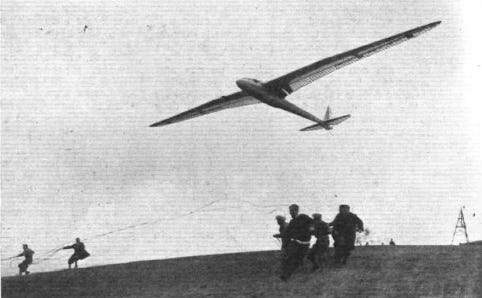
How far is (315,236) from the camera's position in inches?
648

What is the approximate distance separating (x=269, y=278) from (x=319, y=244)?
150 centimetres

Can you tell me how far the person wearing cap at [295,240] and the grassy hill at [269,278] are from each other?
0.99ft

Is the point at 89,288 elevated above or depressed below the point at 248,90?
below

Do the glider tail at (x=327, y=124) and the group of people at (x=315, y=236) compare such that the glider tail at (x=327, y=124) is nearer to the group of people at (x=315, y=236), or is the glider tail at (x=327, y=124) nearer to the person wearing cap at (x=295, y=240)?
the group of people at (x=315, y=236)

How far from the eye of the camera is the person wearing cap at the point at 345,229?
1630 centimetres

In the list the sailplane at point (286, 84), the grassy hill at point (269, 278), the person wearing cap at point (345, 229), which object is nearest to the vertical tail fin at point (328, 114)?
the sailplane at point (286, 84)

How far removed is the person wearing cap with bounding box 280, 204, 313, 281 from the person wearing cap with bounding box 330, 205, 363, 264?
43.2 inches

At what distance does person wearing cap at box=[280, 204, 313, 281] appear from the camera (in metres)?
15.4

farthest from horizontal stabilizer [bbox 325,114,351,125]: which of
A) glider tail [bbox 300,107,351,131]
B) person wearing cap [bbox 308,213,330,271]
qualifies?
person wearing cap [bbox 308,213,330,271]

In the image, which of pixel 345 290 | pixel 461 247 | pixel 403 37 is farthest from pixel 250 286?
pixel 403 37

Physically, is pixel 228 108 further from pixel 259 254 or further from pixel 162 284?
pixel 162 284

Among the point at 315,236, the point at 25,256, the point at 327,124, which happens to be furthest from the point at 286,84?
the point at 315,236

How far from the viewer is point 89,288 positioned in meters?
17.8

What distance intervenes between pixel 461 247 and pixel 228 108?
71.3 feet
